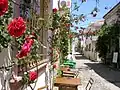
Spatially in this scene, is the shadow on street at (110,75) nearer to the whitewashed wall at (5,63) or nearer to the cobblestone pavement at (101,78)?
the cobblestone pavement at (101,78)

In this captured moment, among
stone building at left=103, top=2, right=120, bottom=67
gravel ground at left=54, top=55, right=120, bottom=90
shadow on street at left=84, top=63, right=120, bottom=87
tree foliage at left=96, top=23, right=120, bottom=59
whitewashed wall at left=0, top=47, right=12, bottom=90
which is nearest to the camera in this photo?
whitewashed wall at left=0, top=47, right=12, bottom=90

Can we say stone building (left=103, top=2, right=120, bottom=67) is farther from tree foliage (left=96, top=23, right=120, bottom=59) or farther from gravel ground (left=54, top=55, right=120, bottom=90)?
gravel ground (left=54, top=55, right=120, bottom=90)

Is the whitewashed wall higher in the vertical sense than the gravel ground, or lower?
higher

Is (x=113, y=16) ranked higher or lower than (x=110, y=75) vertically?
higher

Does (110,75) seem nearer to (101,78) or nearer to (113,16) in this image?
(101,78)

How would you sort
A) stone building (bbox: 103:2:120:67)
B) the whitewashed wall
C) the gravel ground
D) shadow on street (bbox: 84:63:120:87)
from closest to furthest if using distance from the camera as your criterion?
1. the whitewashed wall
2. the gravel ground
3. shadow on street (bbox: 84:63:120:87)
4. stone building (bbox: 103:2:120:67)

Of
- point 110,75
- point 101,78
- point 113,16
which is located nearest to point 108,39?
point 113,16

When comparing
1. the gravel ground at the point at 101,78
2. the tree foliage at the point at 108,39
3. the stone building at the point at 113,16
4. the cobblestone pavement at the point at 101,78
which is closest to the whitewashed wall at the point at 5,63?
the gravel ground at the point at 101,78

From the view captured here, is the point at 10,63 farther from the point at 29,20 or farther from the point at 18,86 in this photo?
the point at 29,20

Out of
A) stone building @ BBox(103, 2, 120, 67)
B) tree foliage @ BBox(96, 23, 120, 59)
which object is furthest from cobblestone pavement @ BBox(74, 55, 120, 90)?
tree foliage @ BBox(96, 23, 120, 59)

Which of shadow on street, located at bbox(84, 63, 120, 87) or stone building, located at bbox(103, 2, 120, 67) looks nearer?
shadow on street, located at bbox(84, 63, 120, 87)

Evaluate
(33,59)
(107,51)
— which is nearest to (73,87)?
(33,59)

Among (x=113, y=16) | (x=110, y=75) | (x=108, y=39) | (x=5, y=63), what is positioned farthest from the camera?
(x=113, y=16)

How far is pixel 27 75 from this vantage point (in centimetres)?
403
